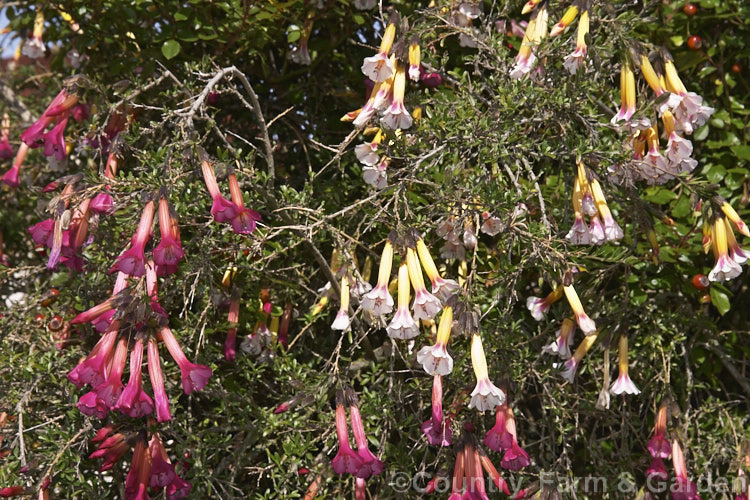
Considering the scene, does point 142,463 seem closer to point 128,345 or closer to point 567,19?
point 128,345

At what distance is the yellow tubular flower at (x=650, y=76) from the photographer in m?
2.15

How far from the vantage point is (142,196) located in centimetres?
186

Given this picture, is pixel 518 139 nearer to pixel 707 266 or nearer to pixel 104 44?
pixel 707 266

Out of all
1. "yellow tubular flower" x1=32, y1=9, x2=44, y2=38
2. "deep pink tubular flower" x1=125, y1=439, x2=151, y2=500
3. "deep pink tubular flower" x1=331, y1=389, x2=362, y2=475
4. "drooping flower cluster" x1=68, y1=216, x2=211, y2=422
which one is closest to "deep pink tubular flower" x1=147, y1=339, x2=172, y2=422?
"drooping flower cluster" x1=68, y1=216, x2=211, y2=422

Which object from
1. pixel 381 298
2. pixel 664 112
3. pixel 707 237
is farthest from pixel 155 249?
pixel 707 237

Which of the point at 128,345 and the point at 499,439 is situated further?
the point at 499,439

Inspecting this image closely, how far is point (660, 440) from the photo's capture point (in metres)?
2.43

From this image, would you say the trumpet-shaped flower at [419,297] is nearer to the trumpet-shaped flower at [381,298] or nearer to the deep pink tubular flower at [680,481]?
the trumpet-shaped flower at [381,298]

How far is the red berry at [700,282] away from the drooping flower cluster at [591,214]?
617 millimetres

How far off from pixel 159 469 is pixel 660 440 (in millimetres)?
1527

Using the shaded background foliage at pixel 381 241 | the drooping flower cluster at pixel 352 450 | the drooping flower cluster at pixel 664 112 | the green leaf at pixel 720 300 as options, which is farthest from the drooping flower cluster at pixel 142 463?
the green leaf at pixel 720 300

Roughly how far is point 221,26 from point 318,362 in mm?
1216

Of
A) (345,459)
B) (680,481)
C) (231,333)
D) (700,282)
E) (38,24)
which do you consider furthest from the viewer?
(38,24)

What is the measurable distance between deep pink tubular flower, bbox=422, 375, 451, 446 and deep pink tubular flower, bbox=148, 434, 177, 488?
2.38ft
